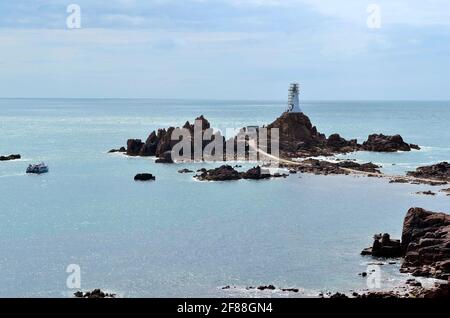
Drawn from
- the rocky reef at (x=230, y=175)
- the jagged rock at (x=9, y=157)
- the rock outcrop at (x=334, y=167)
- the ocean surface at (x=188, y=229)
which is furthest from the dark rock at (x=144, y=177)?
the jagged rock at (x=9, y=157)

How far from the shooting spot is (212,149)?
11456cm

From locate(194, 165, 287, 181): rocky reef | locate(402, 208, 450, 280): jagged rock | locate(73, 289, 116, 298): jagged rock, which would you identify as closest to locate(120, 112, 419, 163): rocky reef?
locate(194, 165, 287, 181): rocky reef

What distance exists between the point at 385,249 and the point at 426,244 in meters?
3.84

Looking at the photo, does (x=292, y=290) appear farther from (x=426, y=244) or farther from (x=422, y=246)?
(x=426, y=244)

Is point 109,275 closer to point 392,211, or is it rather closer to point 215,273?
point 215,273

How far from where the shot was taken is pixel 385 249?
49125mm

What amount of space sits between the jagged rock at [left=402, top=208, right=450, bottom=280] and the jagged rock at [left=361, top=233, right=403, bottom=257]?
52cm

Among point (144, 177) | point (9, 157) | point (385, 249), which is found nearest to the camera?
point (385, 249)

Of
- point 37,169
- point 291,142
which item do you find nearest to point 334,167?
point 291,142

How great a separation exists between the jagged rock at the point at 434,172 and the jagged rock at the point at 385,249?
4162 centimetres

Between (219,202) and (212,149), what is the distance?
40868mm

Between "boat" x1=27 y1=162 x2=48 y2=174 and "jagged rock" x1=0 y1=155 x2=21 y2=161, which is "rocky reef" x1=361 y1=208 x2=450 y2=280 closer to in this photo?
"boat" x1=27 y1=162 x2=48 y2=174

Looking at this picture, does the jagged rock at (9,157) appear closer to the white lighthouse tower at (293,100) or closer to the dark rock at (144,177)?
the dark rock at (144,177)

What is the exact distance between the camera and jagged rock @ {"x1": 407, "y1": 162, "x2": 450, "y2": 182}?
8994cm
